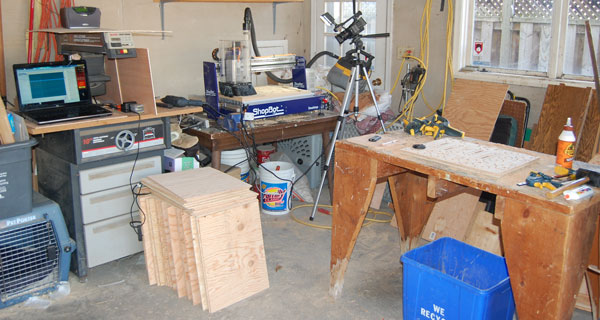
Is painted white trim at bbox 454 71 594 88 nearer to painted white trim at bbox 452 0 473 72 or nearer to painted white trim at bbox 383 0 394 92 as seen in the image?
painted white trim at bbox 452 0 473 72

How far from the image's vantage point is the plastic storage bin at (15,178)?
249 centimetres

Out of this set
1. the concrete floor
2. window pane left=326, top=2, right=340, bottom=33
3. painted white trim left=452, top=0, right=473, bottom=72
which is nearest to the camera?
the concrete floor

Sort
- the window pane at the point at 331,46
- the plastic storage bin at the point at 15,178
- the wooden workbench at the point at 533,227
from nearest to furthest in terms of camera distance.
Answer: the wooden workbench at the point at 533,227 < the plastic storage bin at the point at 15,178 < the window pane at the point at 331,46

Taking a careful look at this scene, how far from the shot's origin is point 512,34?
12.4 feet

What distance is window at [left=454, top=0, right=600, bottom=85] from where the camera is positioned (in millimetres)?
3436

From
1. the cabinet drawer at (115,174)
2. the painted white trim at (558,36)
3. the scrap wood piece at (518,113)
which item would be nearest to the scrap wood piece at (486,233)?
the scrap wood piece at (518,113)

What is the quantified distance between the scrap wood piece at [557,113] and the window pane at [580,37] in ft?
0.91

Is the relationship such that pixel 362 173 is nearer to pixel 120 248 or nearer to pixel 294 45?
pixel 120 248

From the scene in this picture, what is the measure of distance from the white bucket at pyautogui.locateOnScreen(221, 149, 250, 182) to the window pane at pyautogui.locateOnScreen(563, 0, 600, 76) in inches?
88.3

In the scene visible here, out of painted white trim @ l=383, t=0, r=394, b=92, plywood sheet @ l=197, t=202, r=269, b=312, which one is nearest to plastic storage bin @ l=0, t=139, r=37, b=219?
plywood sheet @ l=197, t=202, r=269, b=312

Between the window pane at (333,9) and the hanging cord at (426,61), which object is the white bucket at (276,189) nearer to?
the hanging cord at (426,61)

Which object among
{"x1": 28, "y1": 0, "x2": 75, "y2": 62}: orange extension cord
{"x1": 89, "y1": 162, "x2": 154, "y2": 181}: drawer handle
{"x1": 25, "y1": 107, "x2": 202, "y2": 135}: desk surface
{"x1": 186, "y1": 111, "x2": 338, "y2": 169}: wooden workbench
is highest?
{"x1": 28, "y1": 0, "x2": 75, "y2": 62}: orange extension cord

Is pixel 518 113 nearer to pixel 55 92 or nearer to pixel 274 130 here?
pixel 274 130

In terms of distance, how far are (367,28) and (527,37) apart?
4.26ft
